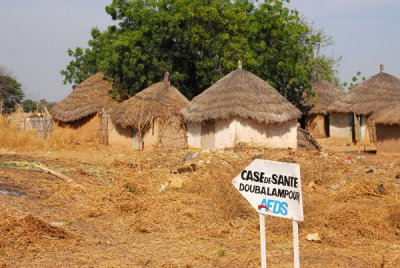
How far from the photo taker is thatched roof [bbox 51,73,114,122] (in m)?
26.5

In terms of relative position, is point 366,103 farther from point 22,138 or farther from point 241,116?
point 22,138

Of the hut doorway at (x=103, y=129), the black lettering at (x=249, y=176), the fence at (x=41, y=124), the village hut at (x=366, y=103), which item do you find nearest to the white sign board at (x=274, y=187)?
the black lettering at (x=249, y=176)

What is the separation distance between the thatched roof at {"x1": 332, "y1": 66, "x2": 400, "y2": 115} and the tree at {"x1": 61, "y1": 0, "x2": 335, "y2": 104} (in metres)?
3.05

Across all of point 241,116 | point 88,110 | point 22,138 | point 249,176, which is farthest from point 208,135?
point 249,176

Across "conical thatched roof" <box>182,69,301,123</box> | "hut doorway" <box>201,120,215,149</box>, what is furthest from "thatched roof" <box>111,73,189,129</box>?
"hut doorway" <box>201,120,215,149</box>

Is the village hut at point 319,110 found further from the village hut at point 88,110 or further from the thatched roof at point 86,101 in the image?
the village hut at point 88,110

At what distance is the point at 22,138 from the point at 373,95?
1644cm

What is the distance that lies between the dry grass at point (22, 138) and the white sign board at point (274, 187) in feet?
56.6

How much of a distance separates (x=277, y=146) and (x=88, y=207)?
12975mm

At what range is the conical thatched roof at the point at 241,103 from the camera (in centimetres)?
2069

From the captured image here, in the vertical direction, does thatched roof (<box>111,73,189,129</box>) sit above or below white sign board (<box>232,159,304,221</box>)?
above

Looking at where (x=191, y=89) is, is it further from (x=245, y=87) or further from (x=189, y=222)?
(x=189, y=222)

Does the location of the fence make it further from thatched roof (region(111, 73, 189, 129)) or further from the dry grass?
thatched roof (region(111, 73, 189, 129))

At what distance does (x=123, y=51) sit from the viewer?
25.5 meters
